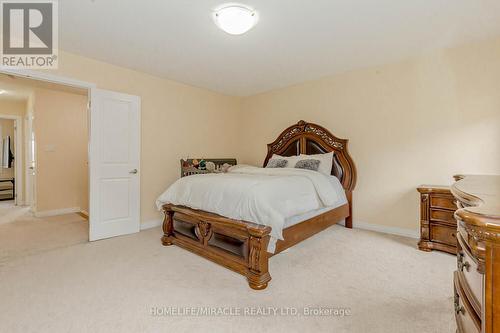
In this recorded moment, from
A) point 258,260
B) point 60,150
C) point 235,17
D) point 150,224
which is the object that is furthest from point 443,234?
point 60,150

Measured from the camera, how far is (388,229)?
11.6 ft

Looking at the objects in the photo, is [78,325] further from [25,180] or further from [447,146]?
[25,180]

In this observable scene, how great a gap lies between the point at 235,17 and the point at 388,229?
11.1 ft

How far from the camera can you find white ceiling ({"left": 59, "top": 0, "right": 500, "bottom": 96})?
7.25 feet

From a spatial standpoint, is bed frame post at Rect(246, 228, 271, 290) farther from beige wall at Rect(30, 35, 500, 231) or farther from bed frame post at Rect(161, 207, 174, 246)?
beige wall at Rect(30, 35, 500, 231)

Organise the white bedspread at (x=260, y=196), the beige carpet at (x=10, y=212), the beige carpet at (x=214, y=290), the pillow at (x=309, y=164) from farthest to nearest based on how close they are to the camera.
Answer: the beige carpet at (x=10, y=212)
the pillow at (x=309, y=164)
the white bedspread at (x=260, y=196)
the beige carpet at (x=214, y=290)

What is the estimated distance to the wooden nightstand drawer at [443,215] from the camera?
2674mm

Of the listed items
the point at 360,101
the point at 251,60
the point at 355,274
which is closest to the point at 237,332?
the point at 355,274

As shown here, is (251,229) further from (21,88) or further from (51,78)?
(21,88)

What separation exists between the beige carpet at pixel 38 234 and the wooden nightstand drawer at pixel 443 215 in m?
4.36

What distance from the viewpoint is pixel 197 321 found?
5.39 feet

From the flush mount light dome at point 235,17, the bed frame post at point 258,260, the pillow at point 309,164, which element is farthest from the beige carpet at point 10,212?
the pillow at point 309,164

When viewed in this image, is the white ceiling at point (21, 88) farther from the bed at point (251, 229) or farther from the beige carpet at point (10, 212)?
the bed at point (251, 229)

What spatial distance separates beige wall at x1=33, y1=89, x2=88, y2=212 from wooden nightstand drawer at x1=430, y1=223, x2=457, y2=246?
19.6 ft
